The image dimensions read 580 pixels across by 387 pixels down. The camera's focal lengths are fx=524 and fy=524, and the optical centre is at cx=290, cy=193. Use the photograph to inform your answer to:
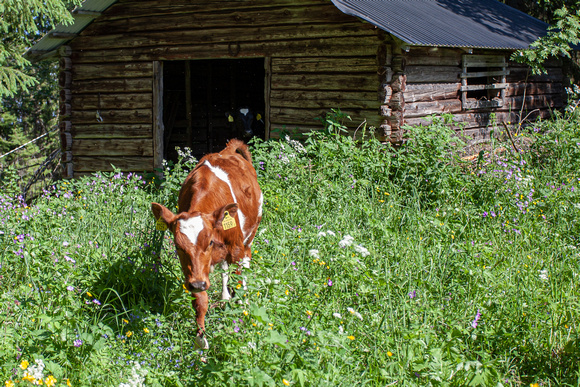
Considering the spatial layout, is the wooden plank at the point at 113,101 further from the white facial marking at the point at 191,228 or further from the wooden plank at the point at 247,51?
the white facial marking at the point at 191,228

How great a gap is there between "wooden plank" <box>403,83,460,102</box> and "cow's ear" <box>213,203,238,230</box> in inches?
211

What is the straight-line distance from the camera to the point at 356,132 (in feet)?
27.6

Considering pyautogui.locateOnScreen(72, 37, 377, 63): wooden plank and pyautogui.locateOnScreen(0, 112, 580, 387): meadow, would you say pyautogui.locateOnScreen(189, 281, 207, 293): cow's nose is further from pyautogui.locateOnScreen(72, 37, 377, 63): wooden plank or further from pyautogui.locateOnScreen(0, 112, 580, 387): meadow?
pyautogui.locateOnScreen(72, 37, 377, 63): wooden plank

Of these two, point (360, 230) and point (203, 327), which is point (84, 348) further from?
point (360, 230)

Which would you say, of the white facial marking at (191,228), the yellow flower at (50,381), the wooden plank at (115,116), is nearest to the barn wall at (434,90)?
the wooden plank at (115,116)

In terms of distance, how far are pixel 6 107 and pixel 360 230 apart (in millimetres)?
19640

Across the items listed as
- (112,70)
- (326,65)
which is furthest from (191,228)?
(112,70)

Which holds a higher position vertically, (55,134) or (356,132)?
(356,132)

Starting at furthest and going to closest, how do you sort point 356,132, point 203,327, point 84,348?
point 356,132, point 203,327, point 84,348

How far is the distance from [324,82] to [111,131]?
4531 mm

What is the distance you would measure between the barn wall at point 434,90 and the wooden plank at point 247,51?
62 centimetres

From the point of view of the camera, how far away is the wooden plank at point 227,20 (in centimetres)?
853

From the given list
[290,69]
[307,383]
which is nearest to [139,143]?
[290,69]

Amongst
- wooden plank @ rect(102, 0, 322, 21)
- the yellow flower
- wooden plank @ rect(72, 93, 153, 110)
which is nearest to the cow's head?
the yellow flower
